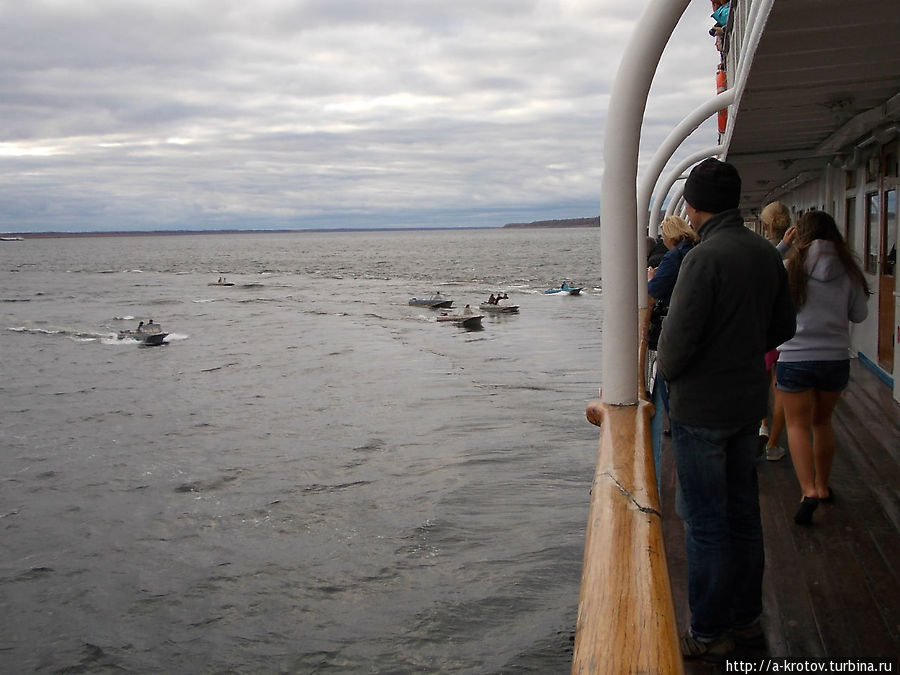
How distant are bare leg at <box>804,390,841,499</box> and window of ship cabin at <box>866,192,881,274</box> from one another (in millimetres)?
4975

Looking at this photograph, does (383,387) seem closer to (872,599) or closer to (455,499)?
(455,499)

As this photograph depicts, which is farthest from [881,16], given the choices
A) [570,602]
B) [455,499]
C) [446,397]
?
[446,397]

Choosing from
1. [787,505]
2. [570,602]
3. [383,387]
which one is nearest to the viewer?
[787,505]

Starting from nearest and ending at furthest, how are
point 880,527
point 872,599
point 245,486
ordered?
point 872,599
point 880,527
point 245,486

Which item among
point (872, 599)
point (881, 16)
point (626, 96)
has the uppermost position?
point (881, 16)

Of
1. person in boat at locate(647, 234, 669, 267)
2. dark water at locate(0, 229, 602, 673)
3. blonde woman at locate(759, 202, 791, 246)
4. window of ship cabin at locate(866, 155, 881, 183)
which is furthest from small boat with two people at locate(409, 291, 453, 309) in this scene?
blonde woman at locate(759, 202, 791, 246)

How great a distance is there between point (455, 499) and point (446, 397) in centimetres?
778

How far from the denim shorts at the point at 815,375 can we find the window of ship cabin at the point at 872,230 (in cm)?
502

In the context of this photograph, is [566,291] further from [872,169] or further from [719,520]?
[719,520]

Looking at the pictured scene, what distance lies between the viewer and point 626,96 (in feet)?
9.45

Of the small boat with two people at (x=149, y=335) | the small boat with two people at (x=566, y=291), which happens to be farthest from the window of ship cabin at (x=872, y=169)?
the small boat with two people at (x=566, y=291)

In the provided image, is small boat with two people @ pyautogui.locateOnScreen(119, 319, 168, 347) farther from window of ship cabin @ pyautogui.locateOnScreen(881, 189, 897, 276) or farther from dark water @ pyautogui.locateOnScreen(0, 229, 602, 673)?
window of ship cabin @ pyautogui.locateOnScreen(881, 189, 897, 276)

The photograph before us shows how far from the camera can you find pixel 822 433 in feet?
14.2

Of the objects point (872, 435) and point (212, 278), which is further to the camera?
point (212, 278)
